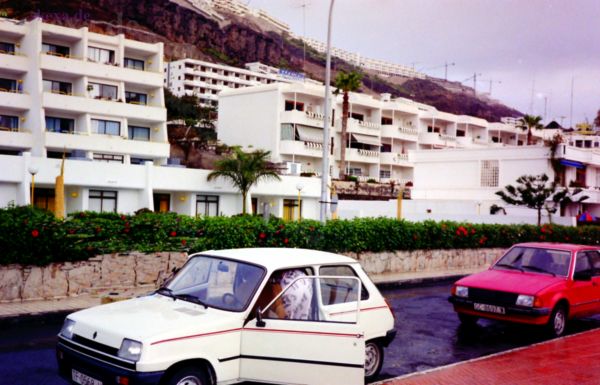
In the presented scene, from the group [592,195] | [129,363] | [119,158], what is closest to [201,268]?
[129,363]

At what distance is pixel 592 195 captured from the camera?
48.7 metres

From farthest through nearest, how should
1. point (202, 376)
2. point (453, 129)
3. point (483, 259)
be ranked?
point (453, 129), point (483, 259), point (202, 376)

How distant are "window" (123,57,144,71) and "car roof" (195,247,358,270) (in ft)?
156

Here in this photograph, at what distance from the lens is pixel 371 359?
759 cm

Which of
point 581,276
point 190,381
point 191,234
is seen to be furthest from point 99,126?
point 190,381

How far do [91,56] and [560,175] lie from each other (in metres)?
38.5

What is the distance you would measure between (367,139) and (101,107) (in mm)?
30865

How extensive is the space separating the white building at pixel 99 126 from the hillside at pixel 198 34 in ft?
162

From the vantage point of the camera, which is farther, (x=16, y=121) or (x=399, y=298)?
(x=16, y=121)

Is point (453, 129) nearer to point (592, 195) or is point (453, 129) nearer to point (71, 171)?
point (592, 195)

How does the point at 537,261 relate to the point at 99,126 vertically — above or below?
below

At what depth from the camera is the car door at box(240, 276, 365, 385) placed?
5.87 m

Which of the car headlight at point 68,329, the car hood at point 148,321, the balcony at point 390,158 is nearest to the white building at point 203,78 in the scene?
the balcony at point 390,158

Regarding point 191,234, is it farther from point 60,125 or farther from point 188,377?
point 60,125
